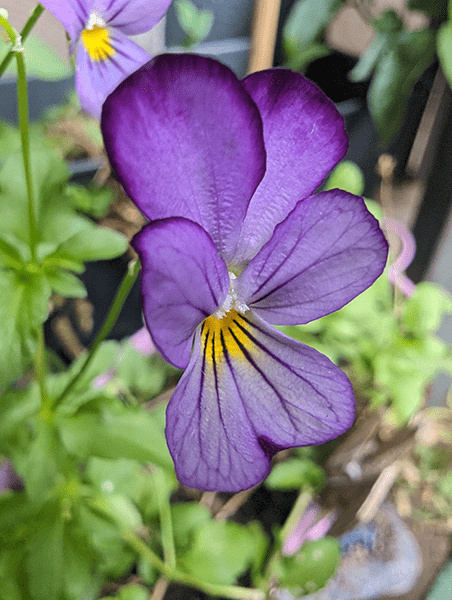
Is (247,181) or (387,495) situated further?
(387,495)

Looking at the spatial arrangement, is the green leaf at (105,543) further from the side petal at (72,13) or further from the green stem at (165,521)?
the side petal at (72,13)

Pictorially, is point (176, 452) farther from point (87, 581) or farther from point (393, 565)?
point (393, 565)

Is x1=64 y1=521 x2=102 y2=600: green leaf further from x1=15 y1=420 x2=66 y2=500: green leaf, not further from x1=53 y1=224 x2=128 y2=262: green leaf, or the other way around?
x1=53 y1=224 x2=128 y2=262: green leaf

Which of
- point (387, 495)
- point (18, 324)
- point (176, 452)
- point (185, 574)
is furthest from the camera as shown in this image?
point (387, 495)

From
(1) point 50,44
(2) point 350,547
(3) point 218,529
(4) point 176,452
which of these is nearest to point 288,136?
(4) point 176,452

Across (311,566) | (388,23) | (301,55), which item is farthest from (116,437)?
(301,55)

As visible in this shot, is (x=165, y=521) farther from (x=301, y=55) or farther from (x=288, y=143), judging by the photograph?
(x=301, y=55)

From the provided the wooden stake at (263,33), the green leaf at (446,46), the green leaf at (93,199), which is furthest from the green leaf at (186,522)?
the wooden stake at (263,33)
